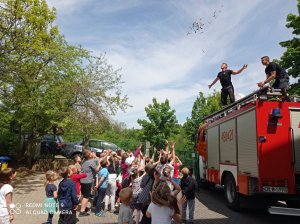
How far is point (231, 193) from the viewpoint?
988 centimetres

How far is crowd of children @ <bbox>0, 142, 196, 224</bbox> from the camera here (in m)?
4.44

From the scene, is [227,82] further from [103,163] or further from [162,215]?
[162,215]

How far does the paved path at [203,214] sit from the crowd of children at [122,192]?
2.02 ft

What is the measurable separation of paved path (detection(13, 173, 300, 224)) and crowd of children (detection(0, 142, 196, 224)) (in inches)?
24.2

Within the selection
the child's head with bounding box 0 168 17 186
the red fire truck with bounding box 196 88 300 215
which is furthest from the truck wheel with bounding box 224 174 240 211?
the child's head with bounding box 0 168 17 186

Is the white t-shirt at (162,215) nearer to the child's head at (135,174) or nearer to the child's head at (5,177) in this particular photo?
the child's head at (5,177)

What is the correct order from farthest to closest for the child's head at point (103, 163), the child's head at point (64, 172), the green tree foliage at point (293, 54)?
the green tree foliage at point (293, 54)
the child's head at point (103, 163)
the child's head at point (64, 172)

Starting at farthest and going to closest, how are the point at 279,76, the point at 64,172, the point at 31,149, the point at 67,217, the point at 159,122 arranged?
1. the point at 159,122
2. the point at 31,149
3. the point at 279,76
4. the point at 64,172
5. the point at 67,217

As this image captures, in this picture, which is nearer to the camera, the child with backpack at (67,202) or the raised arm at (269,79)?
the child with backpack at (67,202)

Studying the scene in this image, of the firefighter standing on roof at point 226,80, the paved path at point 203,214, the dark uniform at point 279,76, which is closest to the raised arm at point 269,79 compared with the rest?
the dark uniform at point 279,76

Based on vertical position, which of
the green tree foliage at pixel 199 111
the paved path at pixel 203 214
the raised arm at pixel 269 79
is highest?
the green tree foliage at pixel 199 111

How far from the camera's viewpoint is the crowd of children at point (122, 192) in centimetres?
444

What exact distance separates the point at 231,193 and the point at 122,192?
5582 mm

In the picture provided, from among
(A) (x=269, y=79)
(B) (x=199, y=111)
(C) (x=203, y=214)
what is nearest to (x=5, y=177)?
(C) (x=203, y=214)
